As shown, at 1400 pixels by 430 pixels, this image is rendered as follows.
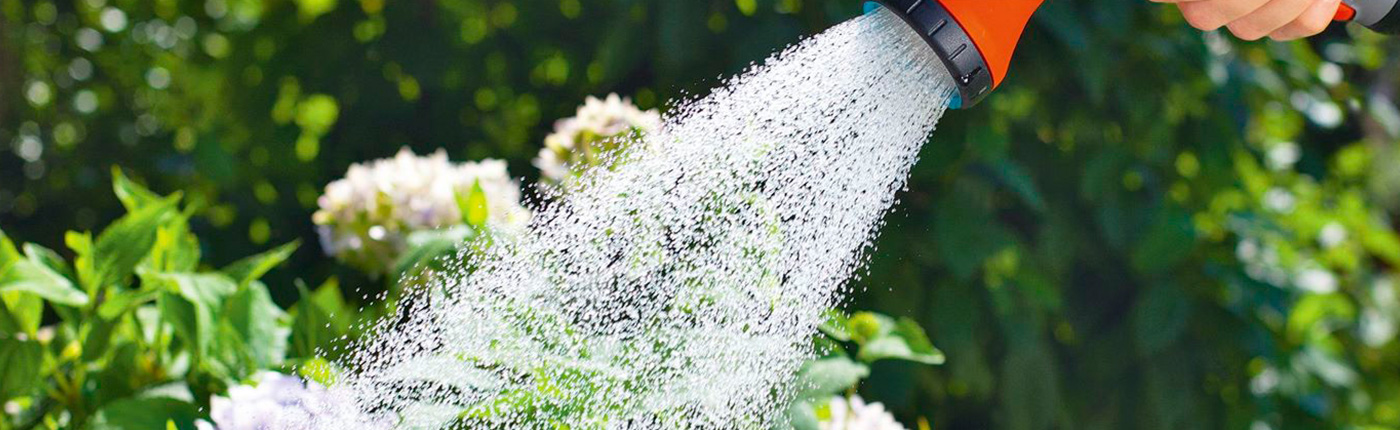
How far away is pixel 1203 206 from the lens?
6.30 feet

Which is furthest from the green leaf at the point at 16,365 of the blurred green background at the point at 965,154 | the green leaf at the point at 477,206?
the blurred green background at the point at 965,154

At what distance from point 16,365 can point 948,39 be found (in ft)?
2.47

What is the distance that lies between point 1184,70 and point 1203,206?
23cm

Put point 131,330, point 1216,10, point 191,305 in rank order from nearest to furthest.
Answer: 1. point 1216,10
2. point 191,305
3. point 131,330

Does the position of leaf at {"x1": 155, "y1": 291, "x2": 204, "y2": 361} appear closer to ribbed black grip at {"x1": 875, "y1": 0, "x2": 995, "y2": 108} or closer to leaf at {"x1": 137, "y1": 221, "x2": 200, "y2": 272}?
leaf at {"x1": 137, "y1": 221, "x2": 200, "y2": 272}

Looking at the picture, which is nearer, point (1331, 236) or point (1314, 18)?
point (1314, 18)

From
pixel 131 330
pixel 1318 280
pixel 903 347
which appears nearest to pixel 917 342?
pixel 903 347

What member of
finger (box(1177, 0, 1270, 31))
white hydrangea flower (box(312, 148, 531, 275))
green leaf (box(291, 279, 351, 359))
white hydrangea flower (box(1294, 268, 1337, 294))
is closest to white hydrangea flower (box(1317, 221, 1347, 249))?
white hydrangea flower (box(1294, 268, 1337, 294))

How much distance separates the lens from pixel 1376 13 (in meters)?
0.93

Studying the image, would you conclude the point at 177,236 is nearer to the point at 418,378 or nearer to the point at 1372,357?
the point at 418,378

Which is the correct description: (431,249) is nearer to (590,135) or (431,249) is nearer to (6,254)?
(590,135)

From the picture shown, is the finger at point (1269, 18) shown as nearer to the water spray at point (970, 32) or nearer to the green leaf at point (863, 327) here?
the water spray at point (970, 32)

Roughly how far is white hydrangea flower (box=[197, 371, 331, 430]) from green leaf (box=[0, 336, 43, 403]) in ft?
0.66

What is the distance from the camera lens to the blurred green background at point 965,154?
1594 millimetres
